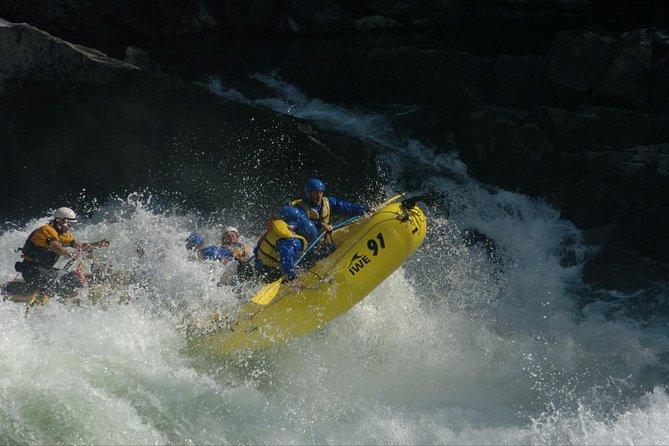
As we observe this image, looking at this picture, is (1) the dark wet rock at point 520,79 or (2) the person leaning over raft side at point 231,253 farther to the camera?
(1) the dark wet rock at point 520,79

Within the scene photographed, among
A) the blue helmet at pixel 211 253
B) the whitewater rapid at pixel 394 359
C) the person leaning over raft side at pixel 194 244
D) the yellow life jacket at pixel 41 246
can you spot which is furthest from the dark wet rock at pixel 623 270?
the yellow life jacket at pixel 41 246

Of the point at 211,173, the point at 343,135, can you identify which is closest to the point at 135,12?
the point at 211,173

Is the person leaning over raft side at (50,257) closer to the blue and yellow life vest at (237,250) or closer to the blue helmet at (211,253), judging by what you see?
the blue helmet at (211,253)

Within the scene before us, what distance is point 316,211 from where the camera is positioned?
808 centimetres

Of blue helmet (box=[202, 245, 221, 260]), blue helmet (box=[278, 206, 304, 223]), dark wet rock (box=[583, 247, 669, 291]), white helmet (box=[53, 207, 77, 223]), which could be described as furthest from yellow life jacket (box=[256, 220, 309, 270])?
dark wet rock (box=[583, 247, 669, 291])

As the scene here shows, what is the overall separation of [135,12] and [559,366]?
31.3ft

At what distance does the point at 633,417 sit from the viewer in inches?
260

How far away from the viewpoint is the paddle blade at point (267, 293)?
285 inches

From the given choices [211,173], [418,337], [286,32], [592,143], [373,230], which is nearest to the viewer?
[373,230]

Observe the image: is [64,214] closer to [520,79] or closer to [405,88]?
[405,88]

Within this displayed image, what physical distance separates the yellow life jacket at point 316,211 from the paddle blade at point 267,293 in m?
0.90

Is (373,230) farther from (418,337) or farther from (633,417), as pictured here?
(633,417)

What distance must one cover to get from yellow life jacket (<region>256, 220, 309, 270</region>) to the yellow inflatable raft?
305 mm

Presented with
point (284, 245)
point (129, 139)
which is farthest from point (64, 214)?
point (129, 139)
